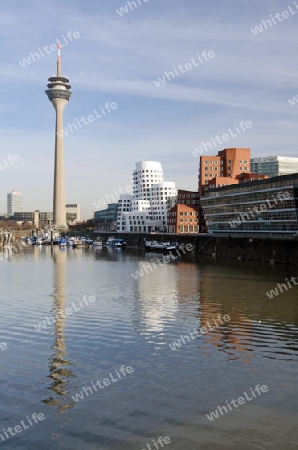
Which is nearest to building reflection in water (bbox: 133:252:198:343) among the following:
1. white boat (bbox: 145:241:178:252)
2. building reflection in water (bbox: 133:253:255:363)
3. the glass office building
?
building reflection in water (bbox: 133:253:255:363)

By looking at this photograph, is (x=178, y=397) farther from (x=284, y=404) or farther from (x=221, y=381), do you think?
(x=284, y=404)

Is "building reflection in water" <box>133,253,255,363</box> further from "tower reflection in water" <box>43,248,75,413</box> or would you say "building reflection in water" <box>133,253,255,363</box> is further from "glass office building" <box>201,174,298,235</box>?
"glass office building" <box>201,174,298,235</box>

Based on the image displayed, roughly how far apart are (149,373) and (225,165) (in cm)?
14670

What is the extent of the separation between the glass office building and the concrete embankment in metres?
6.48

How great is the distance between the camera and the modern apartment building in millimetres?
162375

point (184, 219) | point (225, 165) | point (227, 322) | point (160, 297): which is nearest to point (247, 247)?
point (160, 297)

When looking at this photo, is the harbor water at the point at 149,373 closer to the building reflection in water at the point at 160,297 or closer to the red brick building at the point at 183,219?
the building reflection in water at the point at 160,297

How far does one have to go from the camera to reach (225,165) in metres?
164

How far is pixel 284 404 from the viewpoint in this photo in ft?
60.9

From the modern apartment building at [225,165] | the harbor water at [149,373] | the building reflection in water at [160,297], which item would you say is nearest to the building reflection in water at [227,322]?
the harbor water at [149,373]

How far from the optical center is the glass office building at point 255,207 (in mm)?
89688

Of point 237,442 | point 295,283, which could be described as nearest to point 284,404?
point 237,442

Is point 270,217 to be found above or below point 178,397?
above

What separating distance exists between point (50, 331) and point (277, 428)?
1763 cm
